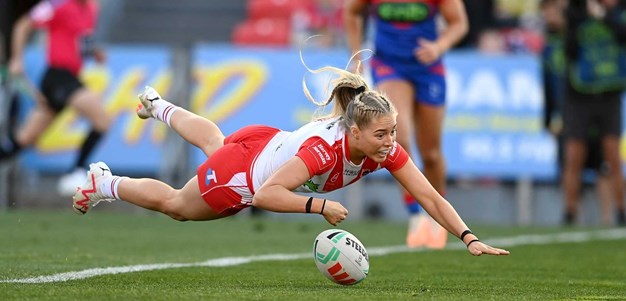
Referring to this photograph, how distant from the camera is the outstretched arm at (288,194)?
21.9 feet

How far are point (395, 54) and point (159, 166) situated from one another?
697 cm

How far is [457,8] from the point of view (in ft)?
35.0

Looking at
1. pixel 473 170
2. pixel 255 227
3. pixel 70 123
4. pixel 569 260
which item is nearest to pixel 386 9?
pixel 569 260

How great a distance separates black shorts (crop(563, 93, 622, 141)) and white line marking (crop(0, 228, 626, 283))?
1714 millimetres

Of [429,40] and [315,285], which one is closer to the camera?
[315,285]

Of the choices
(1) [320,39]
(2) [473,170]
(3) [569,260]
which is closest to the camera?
(3) [569,260]

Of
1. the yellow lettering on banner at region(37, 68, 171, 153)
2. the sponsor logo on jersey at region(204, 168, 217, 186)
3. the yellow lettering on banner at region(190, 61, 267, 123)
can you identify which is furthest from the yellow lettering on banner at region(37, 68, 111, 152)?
the sponsor logo on jersey at region(204, 168, 217, 186)

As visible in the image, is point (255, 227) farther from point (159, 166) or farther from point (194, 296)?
point (194, 296)

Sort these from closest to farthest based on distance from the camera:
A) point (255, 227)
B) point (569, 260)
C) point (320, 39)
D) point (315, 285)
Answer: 1. point (315, 285)
2. point (569, 260)
3. point (255, 227)
4. point (320, 39)

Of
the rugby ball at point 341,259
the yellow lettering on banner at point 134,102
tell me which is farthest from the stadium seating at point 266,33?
the rugby ball at point 341,259

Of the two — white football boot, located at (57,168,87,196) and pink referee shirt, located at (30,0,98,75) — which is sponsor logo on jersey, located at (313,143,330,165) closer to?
white football boot, located at (57,168,87,196)

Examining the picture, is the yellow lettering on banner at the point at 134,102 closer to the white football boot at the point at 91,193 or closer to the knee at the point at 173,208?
the white football boot at the point at 91,193

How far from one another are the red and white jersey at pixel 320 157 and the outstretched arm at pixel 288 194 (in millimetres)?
61

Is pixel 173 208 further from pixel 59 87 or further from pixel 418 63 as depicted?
pixel 59 87
